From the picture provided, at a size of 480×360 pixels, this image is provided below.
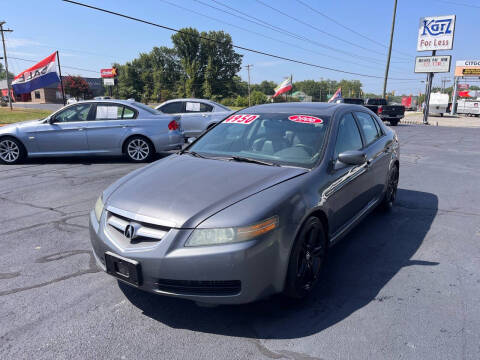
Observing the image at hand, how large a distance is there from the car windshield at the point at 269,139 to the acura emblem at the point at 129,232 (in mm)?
1295

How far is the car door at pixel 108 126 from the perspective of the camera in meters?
Result: 8.43

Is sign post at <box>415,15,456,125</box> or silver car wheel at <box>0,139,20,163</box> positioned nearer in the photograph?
silver car wheel at <box>0,139,20,163</box>

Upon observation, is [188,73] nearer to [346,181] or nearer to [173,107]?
[173,107]

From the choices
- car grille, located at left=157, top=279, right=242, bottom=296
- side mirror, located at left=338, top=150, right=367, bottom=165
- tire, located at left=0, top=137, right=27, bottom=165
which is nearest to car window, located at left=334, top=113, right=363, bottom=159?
side mirror, located at left=338, top=150, right=367, bottom=165

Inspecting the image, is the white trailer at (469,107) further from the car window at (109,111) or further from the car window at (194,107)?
the car window at (109,111)

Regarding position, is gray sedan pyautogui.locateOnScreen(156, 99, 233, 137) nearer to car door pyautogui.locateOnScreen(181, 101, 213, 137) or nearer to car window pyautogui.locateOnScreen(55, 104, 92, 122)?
car door pyautogui.locateOnScreen(181, 101, 213, 137)

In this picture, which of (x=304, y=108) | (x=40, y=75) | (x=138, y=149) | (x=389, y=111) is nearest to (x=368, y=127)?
(x=304, y=108)

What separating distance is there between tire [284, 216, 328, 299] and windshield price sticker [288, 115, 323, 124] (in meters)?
1.17

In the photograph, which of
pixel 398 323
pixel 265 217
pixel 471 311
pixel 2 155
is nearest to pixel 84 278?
pixel 265 217

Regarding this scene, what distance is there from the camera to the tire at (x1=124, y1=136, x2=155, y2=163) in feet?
28.3

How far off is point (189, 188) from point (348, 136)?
1.97m

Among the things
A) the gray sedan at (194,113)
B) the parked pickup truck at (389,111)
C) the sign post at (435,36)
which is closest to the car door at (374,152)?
the gray sedan at (194,113)

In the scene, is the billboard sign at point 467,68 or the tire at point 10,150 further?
the billboard sign at point 467,68

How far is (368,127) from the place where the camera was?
454 centimetres
